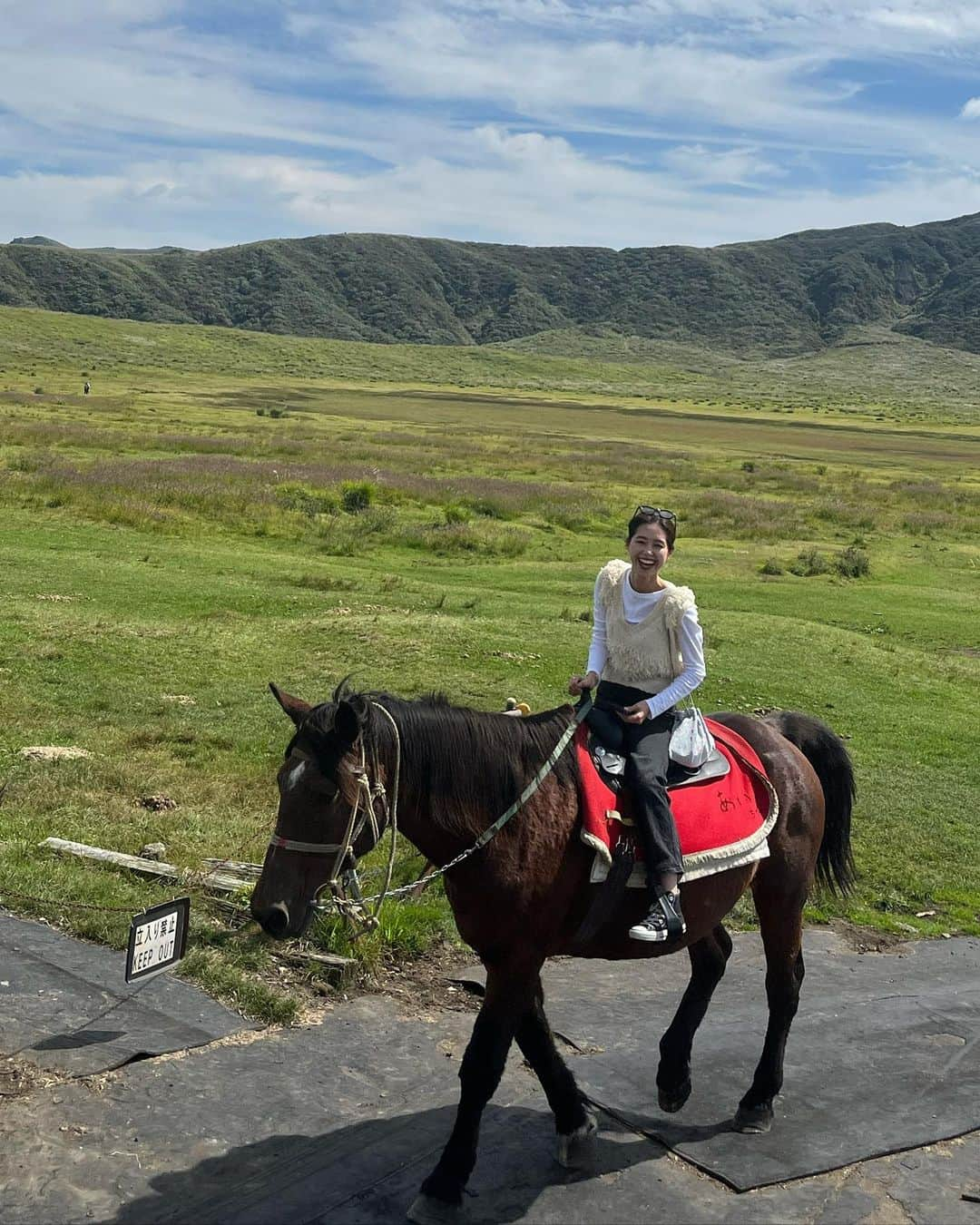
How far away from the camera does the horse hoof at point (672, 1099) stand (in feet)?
20.3

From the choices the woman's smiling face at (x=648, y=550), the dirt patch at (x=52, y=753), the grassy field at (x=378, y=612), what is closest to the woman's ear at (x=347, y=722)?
the woman's smiling face at (x=648, y=550)

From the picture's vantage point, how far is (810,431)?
335 ft

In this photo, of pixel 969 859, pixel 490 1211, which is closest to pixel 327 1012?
pixel 490 1211

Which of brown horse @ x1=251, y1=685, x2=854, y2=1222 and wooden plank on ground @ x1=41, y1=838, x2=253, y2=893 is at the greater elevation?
brown horse @ x1=251, y1=685, x2=854, y2=1222

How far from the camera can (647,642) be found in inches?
239

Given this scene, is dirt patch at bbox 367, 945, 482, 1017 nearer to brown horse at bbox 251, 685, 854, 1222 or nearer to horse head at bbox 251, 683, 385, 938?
brown horse at bbox 251, 685, 854, 1222

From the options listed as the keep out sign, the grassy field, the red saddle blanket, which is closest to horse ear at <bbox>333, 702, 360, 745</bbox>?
the red saddle blanket

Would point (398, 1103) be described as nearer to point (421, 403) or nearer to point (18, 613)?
point (18, 613)

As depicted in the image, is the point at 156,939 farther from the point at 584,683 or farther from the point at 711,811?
the point at 711,811

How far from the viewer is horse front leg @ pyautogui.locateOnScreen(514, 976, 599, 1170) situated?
5.62 metres

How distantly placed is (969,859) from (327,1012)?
24.9 ft

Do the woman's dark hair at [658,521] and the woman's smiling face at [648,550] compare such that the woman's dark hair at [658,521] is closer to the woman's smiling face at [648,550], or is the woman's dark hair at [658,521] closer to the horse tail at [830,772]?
the woman's smiling face at [648,550]

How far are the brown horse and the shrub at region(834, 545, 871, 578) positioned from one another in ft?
85.5

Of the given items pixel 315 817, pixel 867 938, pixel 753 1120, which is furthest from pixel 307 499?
pixel 315 817
